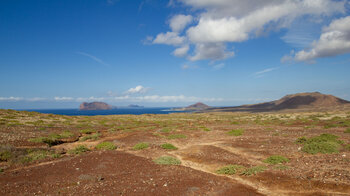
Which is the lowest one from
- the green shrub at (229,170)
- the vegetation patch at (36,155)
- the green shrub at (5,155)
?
the green shrub at (229,170)

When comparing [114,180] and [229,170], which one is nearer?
[114,180]

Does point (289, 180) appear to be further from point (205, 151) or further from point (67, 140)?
point (67, 140)

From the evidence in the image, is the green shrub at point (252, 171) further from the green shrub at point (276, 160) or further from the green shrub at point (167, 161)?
the green shrub at point (167, 161)

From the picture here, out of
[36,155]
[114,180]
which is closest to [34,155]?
[36,155]

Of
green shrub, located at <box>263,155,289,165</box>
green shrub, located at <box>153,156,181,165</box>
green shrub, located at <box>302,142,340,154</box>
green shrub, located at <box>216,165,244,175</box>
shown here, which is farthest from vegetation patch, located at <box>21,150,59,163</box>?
green shrub, located at <box>302,142,340,154</box>

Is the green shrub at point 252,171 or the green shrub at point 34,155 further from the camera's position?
the green shrub at point 34,155

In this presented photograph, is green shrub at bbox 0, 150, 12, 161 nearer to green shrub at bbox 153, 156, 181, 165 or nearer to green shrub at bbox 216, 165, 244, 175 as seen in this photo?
green shrub at bbox 153, 156, 181, 165

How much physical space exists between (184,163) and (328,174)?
820 centimetres

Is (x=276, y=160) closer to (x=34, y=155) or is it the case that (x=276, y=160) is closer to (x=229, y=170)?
(x=229, y=170)

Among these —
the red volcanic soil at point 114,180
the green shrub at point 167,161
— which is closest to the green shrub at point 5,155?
the red volcanic soil at point 114,180

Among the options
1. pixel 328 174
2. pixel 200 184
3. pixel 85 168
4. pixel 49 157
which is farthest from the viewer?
pixel 49 157

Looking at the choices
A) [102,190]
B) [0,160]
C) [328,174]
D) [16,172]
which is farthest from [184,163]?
[0,160]

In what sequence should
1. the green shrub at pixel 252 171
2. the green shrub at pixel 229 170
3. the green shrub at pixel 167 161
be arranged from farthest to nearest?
the green shrub at pixel 167 161 → the green shrub at pixel 229 170 → the green shrub at pixel 252 171

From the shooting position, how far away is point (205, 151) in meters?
16.8
